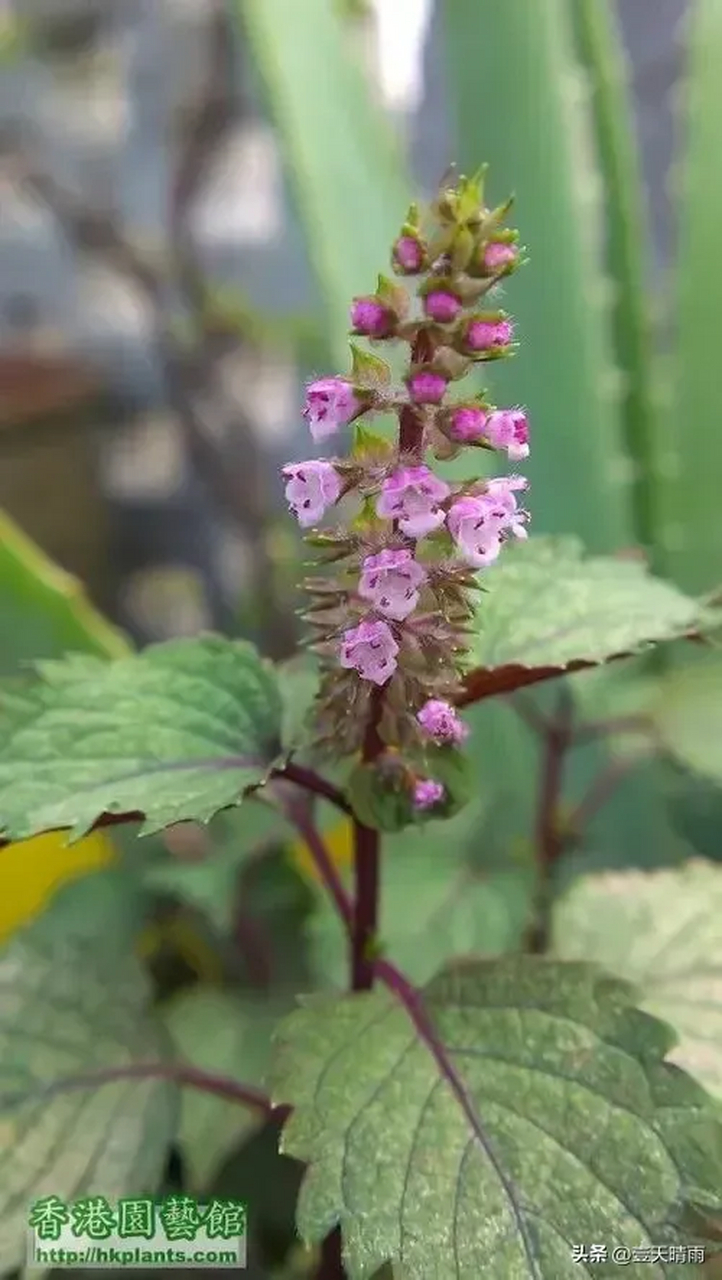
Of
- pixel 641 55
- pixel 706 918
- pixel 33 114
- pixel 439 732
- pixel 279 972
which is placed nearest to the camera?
pixel 439 732

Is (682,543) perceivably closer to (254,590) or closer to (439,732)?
(439,732)

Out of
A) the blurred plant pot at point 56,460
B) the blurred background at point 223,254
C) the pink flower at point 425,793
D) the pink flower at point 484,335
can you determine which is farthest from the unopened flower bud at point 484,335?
the blurred plant pot at point 56,460

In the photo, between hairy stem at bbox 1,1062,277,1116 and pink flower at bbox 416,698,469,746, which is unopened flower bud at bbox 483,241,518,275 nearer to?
pink flower at bbox 416,698,469,746

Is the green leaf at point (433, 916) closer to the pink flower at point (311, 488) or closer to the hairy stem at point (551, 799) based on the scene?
the hairy stem at point (551, 799)

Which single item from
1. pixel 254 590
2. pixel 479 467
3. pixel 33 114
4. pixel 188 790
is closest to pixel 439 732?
pixel 188 790

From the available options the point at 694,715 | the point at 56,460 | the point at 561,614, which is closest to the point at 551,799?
the point at 694,715

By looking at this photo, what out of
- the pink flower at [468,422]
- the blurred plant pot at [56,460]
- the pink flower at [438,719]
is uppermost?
the blurred plant pot at [56,460]
